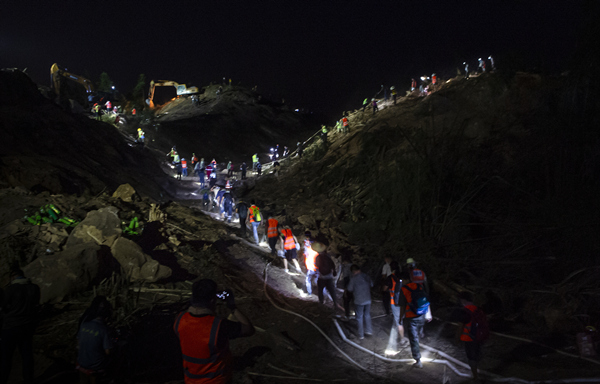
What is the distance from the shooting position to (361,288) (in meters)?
6.63

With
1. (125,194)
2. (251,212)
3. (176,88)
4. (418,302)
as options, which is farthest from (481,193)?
(176,88)

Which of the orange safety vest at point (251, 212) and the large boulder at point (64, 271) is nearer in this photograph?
the large boulder at point (64, 271)

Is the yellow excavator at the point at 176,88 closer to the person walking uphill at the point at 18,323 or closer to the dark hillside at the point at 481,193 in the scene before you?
the dark hillside at the point at 481,193

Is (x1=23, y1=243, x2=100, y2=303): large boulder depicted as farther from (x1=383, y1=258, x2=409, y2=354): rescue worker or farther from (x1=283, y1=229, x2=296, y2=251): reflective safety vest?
(x1=383, y1=258, x2=409, y2=354): rescue worker

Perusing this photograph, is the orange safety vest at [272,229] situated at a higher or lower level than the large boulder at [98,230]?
lower

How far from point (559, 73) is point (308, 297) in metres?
19.7

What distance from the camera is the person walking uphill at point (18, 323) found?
4254mm

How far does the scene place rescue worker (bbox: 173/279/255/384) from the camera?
267 cm

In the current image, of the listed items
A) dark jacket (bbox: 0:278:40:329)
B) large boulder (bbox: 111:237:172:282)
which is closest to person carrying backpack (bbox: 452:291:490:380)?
dark jacket (bbox: 0:278:40:329)

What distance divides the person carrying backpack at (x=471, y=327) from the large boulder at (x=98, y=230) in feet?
24.4

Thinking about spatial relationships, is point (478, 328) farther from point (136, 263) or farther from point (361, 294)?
point (136, 263)

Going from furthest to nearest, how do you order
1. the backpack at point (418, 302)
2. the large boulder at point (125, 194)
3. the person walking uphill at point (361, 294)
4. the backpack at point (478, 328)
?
the large boulder at point (125, 194)
the person walking uphill at point (361, 294)
the backpack at point (418, 302)
the backpack at point (478, 328)

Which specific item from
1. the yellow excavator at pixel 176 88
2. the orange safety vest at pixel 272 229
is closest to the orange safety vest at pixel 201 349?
the orange safety vest at pixel 272 229

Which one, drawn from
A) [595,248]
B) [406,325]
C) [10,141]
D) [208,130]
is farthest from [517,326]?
[208,130]
